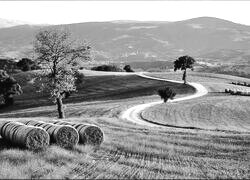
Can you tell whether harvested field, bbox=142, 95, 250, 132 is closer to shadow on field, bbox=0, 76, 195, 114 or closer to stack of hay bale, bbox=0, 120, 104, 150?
shadow on field, bbox=0, 76, 195, 114

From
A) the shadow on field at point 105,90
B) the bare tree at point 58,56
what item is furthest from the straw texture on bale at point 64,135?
the shadow on field at point 105,90

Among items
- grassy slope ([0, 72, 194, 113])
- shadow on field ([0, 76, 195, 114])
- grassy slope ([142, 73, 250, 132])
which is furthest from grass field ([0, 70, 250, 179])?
shadow on field ([0, 76, 195, 114])

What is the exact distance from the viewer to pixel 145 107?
79.0 metres

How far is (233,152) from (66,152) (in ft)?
37.1

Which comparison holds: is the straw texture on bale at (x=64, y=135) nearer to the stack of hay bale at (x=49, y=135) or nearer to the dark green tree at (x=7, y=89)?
the stack of hay bale at (x=49, y=135)

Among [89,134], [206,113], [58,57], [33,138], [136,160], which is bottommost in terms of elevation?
[206,113]

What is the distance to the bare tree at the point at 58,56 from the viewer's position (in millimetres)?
56750

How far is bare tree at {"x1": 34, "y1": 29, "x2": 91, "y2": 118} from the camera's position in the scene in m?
56.8

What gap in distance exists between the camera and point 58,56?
5772 centimetres

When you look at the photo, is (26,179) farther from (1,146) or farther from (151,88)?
(151,88)

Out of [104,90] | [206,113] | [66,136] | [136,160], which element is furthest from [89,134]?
[104,90]

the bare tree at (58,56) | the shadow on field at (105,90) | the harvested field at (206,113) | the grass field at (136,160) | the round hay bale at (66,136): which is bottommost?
the shadow on field at (105,90)

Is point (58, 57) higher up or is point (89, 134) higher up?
point (58, 57)

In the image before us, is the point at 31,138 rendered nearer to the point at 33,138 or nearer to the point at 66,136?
the point at 33,138
